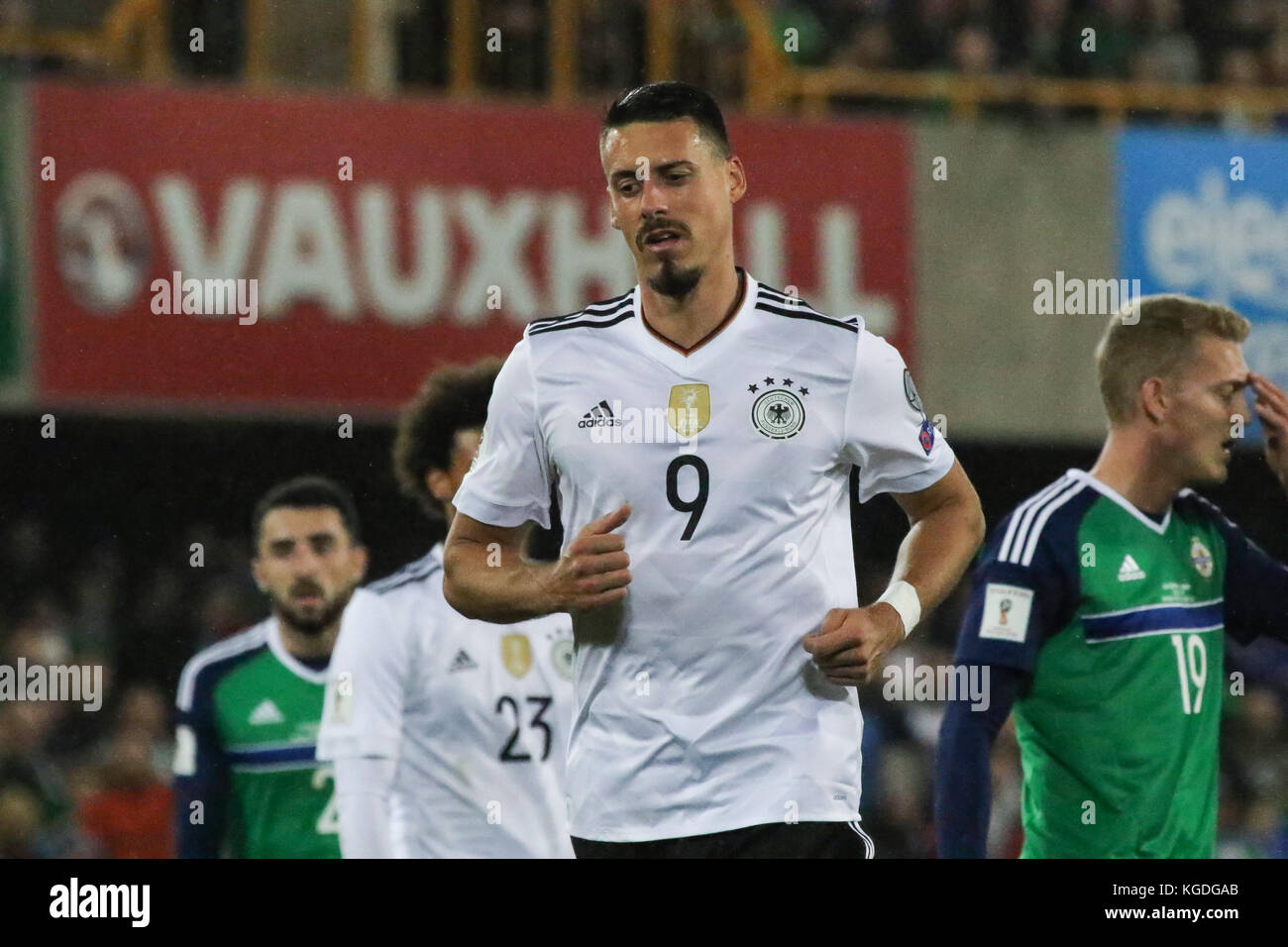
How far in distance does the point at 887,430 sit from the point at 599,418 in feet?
1.85

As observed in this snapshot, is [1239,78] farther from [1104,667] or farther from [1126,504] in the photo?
[1104,667]

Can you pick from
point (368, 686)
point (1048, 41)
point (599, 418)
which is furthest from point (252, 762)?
point (1048, 41)

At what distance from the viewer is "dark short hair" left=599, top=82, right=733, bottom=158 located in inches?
152

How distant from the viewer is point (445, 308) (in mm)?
9570

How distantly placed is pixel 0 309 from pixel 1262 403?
6497 mm

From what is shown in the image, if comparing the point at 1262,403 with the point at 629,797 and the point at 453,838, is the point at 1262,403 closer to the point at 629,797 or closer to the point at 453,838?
the point at 629,797

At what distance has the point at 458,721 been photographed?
16.4 ft

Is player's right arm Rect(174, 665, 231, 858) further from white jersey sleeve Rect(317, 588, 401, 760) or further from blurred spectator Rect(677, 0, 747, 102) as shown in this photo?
blurred spectator Rect(677, 0, 747, 102)

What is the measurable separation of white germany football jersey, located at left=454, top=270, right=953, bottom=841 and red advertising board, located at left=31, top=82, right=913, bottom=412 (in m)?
5.56

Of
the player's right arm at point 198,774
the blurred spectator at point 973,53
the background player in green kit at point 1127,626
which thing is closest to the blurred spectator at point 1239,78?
the blurred spectator at point 973,53

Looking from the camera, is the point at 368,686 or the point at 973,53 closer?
the point at 368,686

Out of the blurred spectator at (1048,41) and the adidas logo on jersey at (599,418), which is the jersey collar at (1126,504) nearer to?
the adidas logo on jersey at (599,418)

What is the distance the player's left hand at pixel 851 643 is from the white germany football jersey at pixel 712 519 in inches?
3.1
